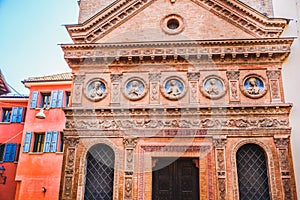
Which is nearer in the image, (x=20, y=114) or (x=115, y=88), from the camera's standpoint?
(x=115, y=88)

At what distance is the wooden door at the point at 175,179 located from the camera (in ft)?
44.2

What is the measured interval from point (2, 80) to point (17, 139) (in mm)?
9540

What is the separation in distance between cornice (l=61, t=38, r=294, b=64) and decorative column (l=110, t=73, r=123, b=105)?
2.22 ft

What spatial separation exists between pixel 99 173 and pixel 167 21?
706cm

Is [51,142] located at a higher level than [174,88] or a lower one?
lower

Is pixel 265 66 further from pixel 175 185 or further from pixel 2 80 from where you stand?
pixel 2 80

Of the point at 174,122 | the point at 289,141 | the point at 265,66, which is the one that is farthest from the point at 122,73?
the point at 289,141

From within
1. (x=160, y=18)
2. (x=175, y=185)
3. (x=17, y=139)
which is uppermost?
(x=160, y=18)

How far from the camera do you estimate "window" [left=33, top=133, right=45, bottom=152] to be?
1984 centimetres

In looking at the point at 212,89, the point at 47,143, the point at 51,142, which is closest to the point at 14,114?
the point at 47,143

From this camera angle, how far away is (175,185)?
13.6 metres

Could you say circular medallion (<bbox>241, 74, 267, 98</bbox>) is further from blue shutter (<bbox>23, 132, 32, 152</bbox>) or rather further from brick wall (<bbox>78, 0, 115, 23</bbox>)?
blue shutter (<bbox>23, 132, 32, 152</bbox>)

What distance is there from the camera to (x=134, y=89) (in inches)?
563

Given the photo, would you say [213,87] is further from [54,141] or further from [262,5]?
[54,141]
